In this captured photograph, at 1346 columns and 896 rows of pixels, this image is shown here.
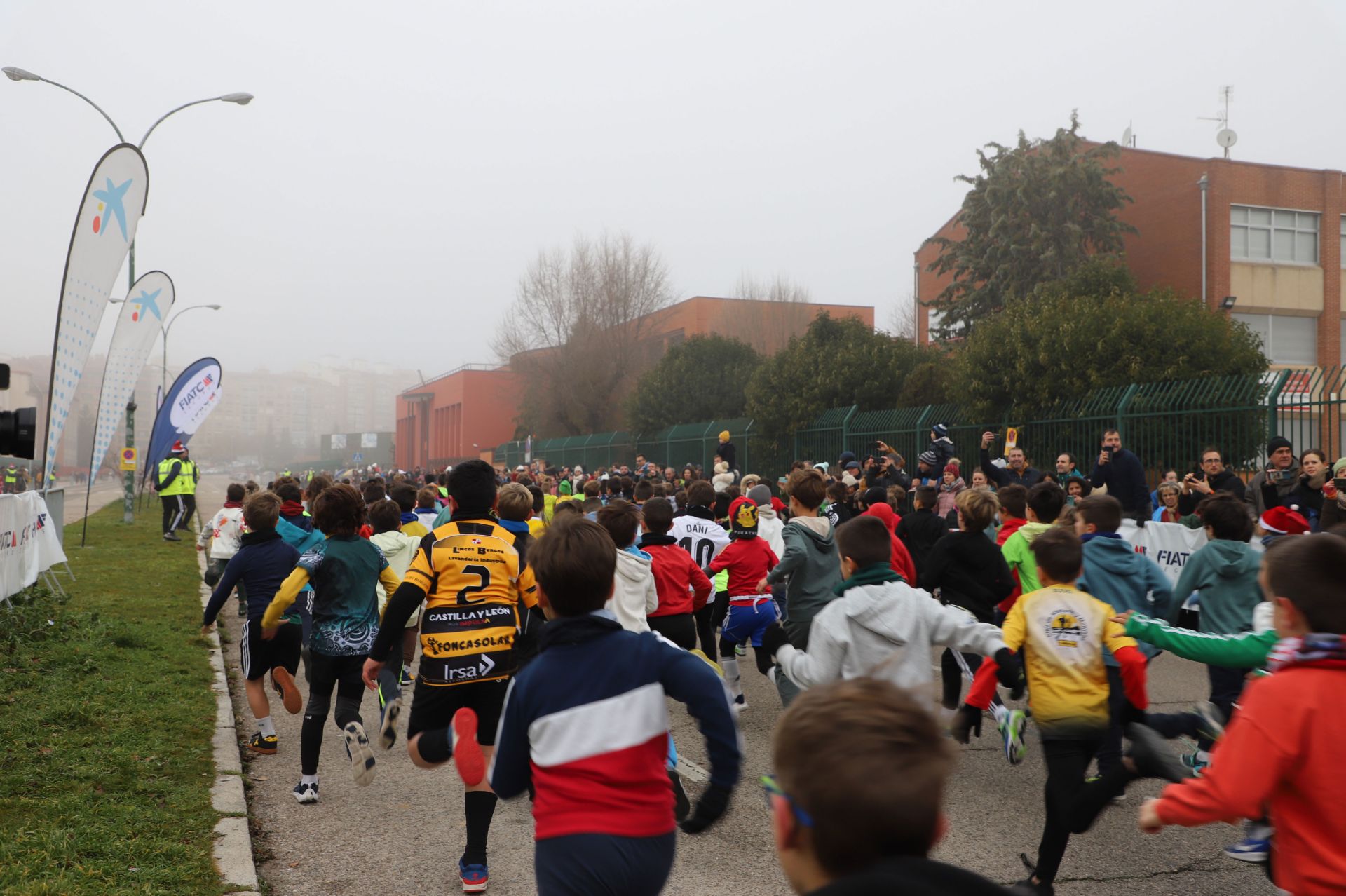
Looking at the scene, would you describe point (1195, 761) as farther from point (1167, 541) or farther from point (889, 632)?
point (1167, 541)

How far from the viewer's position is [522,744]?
113 inches

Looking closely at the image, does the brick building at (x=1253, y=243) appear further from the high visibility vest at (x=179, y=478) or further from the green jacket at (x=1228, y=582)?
the green jacket at (x=1228, y=582)

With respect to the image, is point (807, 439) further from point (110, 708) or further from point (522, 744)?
point (522, 744)

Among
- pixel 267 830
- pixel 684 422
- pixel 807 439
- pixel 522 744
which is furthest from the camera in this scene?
pixel 684 422

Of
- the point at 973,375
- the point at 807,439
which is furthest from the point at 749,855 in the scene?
the point at 807,439

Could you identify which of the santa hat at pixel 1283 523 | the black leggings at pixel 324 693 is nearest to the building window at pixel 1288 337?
the santa hat at pixel 1283 523

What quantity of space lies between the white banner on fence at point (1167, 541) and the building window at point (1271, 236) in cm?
2273

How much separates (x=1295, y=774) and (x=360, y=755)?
425 cm

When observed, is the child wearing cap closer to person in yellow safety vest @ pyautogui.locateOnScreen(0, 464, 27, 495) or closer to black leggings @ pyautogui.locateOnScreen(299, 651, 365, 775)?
black leggings @ pyautogui.locateOnScreen(299, 651, 365, 775)

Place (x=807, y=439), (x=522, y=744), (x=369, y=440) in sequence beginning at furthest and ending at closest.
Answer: (x=369, y=440), (x=807, y=439), (x=522, y=744)

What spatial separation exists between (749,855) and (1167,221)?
98.7 ft

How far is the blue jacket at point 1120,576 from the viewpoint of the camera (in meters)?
5.42

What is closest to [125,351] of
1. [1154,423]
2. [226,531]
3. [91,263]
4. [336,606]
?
[91,263]

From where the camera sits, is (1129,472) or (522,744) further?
(1129,472)
